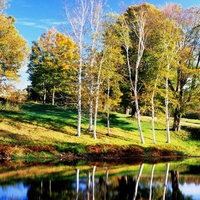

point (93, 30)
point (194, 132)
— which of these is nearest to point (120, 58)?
point (93, 30)

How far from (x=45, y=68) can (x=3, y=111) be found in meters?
16.1

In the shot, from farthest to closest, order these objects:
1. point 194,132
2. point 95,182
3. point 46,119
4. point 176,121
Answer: point 194,132
point 176,121
point 46,119
point 95,182

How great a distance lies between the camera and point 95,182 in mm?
17344

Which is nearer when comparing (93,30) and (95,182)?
(95,182)

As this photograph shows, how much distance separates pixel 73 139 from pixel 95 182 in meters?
14.2

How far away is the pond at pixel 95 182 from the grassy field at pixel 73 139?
4.01m

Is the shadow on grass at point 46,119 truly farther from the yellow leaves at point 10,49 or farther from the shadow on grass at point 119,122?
the yellow leaves at point 10,49

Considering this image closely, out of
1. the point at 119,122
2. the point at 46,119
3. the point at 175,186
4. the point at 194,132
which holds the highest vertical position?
the point at 46,119

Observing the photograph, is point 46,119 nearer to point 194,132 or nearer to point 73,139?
point 73,139

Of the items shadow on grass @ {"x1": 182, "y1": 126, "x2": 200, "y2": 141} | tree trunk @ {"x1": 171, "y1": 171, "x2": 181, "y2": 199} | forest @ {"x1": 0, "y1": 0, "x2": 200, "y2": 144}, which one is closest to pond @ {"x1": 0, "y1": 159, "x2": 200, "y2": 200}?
tree trunk @ {"x1": 171, "y1": 171, "x2": 181, "y2": 199}

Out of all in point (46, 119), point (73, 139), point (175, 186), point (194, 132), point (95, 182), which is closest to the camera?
point (95, 182)

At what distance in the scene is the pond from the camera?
1441cm

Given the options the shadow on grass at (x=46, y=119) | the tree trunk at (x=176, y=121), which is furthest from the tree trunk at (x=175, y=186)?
the tree trunk at (x=176, y=121)

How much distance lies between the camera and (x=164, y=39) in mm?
33375
